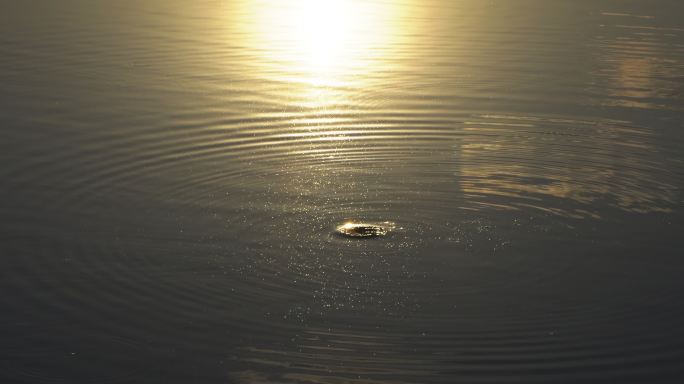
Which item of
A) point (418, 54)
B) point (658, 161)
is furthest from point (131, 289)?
point (418, 54)

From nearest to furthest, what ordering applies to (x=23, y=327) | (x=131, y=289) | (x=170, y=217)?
1. (x=23, y=327)
2. (x=131, y=289)
3. (x=170, y=217)

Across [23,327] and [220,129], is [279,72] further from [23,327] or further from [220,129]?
[23,327]

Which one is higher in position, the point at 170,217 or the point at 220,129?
the point at 220,129

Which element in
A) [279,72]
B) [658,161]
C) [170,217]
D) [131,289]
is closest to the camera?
[131,289]

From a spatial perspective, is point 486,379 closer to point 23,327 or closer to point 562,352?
point 562,352

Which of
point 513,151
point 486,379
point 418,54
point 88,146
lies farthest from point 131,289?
point 418,54

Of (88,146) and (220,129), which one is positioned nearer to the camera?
(88,146)

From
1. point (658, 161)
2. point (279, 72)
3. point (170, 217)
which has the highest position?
point (279, 72)
